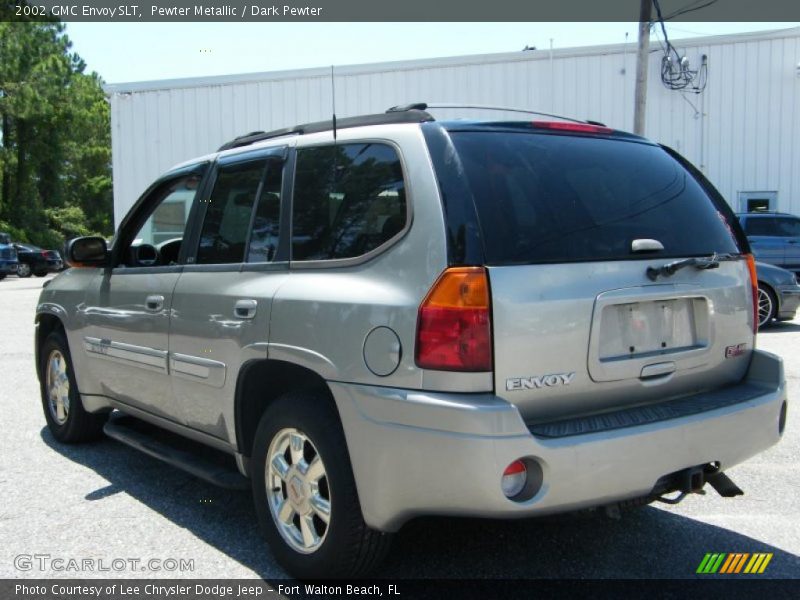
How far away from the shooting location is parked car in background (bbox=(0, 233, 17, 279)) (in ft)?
96.4

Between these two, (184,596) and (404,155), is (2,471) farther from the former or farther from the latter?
(404,155)

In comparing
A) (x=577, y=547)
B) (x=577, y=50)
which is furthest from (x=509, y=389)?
(x=577, y=50)

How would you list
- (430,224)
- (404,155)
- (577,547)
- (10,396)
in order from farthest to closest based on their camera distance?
(10,396)
(577,547)
(404,155)
(430,224)

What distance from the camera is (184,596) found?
3164 millimetres

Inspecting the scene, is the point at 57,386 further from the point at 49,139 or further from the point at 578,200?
the point at 49,139

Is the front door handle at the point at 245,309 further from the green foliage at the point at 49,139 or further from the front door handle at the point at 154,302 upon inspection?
the green foliage at the point at 49,139

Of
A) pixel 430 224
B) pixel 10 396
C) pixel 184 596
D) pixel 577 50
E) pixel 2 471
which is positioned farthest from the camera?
pixel 577 50

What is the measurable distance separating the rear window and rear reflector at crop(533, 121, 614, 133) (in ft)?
0.20

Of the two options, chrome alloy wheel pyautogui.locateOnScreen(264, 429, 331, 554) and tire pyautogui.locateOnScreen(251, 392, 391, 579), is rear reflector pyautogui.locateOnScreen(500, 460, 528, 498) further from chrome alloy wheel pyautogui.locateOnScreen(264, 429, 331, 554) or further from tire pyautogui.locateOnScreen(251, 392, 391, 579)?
chrome alloy wheel pyautogui.locateOnScreen(264, 429, 331, 554)

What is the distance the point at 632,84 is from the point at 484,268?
56.9 feet

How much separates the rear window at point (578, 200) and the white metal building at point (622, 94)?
1568 cm

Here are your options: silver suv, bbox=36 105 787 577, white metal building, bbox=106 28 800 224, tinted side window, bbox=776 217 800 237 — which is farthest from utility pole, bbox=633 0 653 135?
silver suv, bbox=36 105 787 577

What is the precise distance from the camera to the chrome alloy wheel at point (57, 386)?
5.33m
